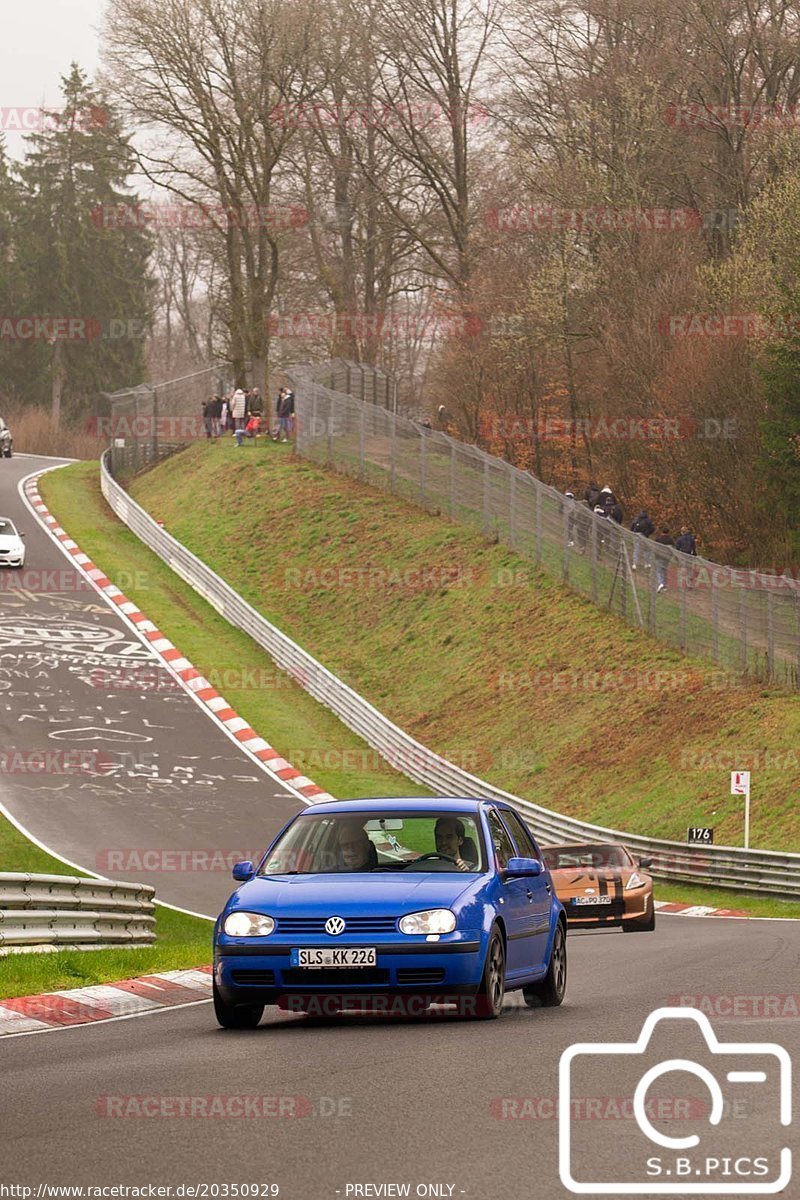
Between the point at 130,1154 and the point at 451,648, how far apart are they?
3454 centimetres

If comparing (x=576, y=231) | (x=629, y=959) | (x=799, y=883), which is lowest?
(x=799, y=883)

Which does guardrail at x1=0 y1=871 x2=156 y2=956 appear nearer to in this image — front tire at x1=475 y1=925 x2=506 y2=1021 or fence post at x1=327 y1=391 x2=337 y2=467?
front tire at x1=475 y1=925 x2=506 y2=1021

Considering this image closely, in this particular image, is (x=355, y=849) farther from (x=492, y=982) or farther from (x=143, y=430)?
(x=143, y=430)

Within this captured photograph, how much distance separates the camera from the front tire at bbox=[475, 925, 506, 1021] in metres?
10.7

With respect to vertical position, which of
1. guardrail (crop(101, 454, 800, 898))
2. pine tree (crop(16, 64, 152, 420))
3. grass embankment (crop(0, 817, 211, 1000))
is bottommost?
guardrail (crop(101, 454, 800, 898))

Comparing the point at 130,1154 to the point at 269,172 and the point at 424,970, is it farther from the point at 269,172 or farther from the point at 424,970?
the point at 269,172

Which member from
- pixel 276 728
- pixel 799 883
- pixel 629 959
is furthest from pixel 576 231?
pixel 629 959

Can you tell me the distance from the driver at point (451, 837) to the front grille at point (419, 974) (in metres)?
1.13

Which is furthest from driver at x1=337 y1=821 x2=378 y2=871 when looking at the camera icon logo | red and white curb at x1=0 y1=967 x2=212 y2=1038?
the camera icon logo

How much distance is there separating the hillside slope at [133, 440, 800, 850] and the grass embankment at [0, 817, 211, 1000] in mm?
13028

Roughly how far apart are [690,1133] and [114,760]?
25931 millimetres

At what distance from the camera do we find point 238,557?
50.1 metres

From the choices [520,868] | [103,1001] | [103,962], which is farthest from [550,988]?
[103,962]

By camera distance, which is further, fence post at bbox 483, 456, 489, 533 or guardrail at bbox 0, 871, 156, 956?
fence post at bbox 483, 456, 489, 533
